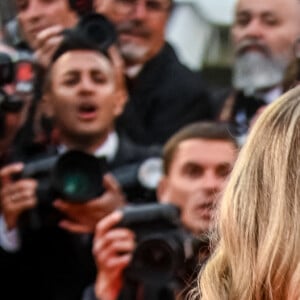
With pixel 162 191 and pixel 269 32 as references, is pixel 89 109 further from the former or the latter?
pixel 269 32

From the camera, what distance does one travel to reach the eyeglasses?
339 centimetres

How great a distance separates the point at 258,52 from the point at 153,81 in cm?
34

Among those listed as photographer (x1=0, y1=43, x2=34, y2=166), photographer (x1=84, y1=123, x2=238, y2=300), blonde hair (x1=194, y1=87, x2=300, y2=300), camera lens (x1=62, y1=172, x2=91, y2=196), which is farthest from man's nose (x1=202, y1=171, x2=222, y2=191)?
blonde hair (x1=194, y1=87, x2=300, y2=300)

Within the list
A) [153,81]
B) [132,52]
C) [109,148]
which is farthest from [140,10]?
[109,148]

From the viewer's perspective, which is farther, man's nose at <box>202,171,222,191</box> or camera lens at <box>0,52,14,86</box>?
camera lens at <box>0,52,14,86</box>

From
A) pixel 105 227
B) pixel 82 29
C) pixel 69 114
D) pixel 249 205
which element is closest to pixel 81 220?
pixel 105 227

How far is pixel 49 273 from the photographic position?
3.46 meters

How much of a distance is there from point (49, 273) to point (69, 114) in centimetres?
51

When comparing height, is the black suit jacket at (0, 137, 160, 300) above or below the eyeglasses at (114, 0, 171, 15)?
below

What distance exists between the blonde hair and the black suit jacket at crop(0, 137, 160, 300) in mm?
1889

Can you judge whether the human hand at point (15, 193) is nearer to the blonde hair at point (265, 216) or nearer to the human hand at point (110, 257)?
the human hand at point (110, 257)

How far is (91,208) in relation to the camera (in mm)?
3424

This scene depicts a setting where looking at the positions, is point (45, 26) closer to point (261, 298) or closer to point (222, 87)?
point (222, 87)

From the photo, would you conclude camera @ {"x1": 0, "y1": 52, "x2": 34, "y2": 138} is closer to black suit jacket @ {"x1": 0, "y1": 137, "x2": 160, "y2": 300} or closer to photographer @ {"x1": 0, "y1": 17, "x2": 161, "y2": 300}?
photographer @ {"x1": 0, "y1": 17, "x2": 161, "y2": 300}
